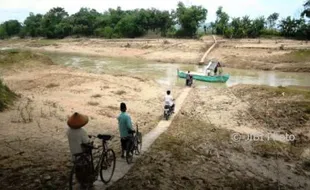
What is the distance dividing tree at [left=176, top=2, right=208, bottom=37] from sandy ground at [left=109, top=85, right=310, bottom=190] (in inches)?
2039

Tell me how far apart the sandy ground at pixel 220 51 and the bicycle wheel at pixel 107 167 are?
1417 inches

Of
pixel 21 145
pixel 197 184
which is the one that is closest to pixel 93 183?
pixel 197 184

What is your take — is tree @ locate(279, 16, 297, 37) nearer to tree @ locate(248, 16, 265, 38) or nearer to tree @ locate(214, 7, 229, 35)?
tree @ locate(248, 16, 265, 38)

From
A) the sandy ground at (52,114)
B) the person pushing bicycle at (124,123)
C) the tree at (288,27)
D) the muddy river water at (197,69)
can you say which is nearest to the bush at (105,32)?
the muddy river water at (197,69)

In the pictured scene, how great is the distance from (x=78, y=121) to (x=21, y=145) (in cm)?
484

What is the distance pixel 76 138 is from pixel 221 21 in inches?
2605

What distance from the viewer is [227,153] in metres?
13.0

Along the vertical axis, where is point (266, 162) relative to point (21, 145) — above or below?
below

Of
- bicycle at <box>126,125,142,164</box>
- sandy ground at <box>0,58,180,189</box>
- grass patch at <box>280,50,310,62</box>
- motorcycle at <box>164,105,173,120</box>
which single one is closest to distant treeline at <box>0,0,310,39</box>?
grass patch at <box>280,50,310,62</box>

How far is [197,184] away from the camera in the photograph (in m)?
9.59

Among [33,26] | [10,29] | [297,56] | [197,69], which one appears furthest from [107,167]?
[10,29]

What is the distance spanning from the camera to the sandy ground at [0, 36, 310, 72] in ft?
142

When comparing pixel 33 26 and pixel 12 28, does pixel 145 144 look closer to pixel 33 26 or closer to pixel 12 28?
pixel 33 26

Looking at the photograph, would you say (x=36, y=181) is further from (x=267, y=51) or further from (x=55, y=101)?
(x=267, y=51)
